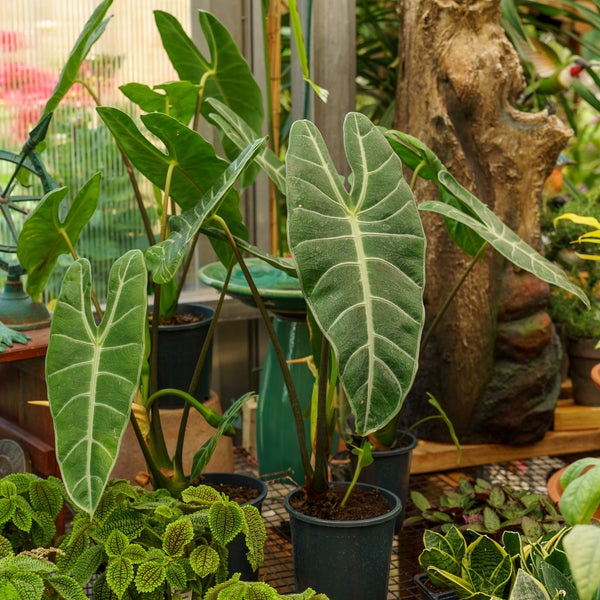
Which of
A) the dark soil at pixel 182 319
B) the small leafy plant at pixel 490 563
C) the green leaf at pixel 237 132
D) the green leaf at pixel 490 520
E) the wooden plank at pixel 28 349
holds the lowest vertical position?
the green leaf at pixel 490 520

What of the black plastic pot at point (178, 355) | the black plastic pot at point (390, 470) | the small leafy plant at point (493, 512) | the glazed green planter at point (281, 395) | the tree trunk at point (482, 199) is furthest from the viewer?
the tree trunk at point (482, 199)

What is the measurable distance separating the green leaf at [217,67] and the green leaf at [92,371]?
27.9 inches

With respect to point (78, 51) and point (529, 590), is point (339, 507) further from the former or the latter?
point (78, 51)

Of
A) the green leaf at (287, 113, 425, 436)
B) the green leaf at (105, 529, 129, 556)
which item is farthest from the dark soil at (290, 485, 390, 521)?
the green leaf at (287, 113, 425, 436)

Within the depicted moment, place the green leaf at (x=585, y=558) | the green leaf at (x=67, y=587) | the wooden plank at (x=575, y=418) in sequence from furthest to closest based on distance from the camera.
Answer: the wooden plank at (x=575, y=418)
the green leaf at (x=67, y=587)
the green leaf at (x=585, y=558)

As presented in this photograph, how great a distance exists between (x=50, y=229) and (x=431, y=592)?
0.95 metres

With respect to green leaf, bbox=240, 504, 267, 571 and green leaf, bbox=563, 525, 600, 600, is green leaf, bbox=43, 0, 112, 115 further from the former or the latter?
green leaf, bbox=563, 525, 600, 600

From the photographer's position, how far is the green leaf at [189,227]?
1161 millimetres

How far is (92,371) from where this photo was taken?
1107 millimetres

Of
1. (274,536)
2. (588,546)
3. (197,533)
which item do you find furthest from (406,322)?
(274,536)

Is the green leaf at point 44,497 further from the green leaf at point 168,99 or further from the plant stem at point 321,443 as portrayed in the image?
the green leaf at point 168,99

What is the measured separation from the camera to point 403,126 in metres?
2.23

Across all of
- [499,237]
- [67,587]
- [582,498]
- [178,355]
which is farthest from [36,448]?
[582,498]

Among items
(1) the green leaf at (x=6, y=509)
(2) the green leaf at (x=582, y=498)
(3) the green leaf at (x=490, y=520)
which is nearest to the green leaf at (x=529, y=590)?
(2) the green leaf at (x=582, y=498)
